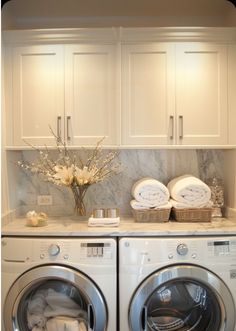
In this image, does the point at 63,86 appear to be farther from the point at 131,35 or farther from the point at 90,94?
the point at 131,35

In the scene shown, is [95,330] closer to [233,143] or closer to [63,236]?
[63,236]

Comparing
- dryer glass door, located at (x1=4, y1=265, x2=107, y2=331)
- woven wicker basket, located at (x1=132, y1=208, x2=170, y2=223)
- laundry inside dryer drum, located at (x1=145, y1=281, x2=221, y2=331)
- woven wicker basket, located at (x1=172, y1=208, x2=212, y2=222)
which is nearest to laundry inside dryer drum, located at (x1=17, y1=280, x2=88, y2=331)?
dryer glass door, located at (x1=4, y1=265, x2=107, y2=331)

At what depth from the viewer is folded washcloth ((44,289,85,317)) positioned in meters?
2.03

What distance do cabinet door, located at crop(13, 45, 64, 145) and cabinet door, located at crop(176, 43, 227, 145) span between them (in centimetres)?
89

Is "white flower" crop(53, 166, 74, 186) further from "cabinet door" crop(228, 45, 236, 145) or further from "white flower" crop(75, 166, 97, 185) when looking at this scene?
"cabinet door" crop(228, 45, 236, 145)

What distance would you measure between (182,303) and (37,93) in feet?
5.88

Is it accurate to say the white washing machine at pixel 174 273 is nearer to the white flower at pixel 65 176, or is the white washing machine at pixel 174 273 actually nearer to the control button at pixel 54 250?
the control button at pixel 54 250

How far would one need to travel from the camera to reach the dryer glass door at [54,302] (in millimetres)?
1916

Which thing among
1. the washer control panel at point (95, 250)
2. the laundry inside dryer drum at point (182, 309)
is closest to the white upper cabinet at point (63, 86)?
the washer control panel at point (95, 250)

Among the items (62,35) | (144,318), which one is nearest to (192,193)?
(144,318)

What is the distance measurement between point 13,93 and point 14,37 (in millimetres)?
407

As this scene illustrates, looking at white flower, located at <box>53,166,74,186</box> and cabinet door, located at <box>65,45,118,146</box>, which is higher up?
cabinet door, located at <box>65,45,118,146</box>

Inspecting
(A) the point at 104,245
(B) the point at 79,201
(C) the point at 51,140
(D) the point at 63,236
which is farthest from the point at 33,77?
(A) the point at 104,245

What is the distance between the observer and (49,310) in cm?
204
